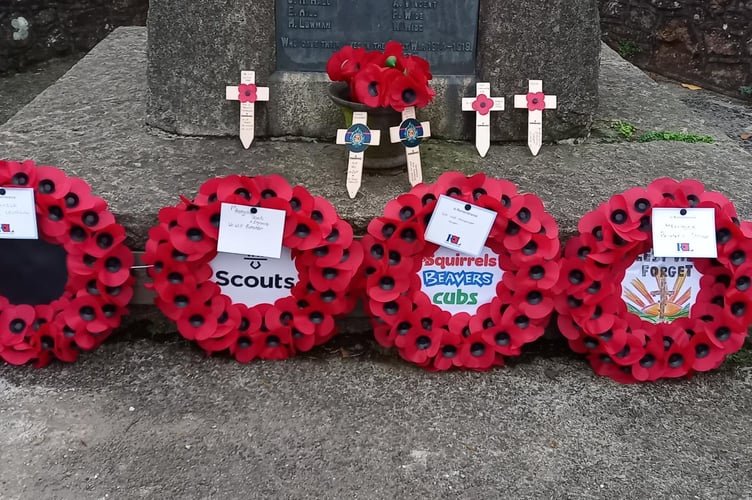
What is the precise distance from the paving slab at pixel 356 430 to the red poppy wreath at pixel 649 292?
10cm

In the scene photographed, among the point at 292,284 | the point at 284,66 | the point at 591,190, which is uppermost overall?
the point at 284,66

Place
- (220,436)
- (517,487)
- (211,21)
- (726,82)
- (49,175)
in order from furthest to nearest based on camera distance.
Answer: (726,82) → (211,21) → (49,175) → (220,436) → (517,487)

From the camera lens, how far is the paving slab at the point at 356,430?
1.99m

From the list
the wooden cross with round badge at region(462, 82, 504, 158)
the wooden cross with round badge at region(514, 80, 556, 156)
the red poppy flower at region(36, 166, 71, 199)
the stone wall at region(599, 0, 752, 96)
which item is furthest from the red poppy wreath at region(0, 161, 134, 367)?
the stone wall at region(599, 0, 752, 96)

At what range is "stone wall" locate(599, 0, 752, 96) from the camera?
546 cm

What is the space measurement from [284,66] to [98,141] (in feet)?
2.61

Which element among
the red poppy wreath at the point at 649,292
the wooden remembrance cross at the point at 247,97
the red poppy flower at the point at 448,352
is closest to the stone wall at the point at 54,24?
the wooden remembrance cross at the point at 247,97

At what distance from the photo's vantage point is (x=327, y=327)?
241cm

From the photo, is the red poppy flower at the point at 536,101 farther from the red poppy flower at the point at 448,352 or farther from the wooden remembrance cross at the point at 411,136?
the red poppy flower at the point at 448,352


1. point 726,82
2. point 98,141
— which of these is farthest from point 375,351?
point 726,82

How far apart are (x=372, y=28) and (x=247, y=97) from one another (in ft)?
1.84

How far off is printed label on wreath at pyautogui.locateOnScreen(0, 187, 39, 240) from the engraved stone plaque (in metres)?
1.14

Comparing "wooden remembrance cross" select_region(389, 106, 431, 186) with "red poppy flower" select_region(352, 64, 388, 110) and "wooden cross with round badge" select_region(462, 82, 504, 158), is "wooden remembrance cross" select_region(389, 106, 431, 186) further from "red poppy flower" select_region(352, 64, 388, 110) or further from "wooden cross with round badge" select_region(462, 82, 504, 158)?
"wooden cross with round badge" select_region(462, 82, 504, 158)

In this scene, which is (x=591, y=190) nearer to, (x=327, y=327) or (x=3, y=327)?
(x=327, y=327)
